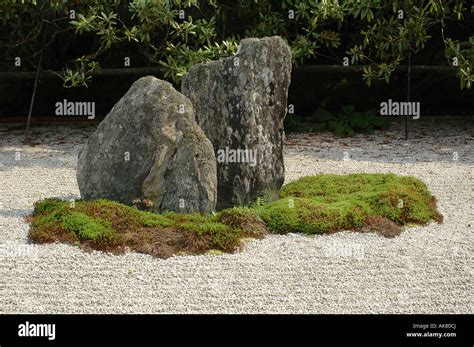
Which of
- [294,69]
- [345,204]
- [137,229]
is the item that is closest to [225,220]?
[137,229]

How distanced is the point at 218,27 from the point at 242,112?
6.35 m

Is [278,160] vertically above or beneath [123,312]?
above

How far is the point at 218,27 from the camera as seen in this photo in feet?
50.8

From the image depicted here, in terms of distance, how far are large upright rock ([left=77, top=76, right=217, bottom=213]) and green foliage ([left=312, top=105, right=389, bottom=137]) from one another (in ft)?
20.1

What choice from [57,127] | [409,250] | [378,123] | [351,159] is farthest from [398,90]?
[409,250]

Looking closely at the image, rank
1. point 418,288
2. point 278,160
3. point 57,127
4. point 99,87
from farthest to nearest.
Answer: point 99,87, point 57,127, point 278,160, point 418,288

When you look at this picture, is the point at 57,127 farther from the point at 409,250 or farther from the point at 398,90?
the point at 409,250

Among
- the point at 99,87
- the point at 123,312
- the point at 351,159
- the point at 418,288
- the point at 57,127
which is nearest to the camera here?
the point at 123,312

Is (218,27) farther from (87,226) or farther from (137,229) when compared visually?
(87,226)

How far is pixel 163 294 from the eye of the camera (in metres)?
7.06

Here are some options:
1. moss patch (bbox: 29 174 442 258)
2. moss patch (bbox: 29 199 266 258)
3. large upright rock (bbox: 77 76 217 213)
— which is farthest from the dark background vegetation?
moss patch (bbox: 29 199 266 258)

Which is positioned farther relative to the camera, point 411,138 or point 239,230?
point 411,138

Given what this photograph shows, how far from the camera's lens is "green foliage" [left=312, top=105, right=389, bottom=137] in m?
14.8

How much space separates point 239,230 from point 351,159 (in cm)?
456
